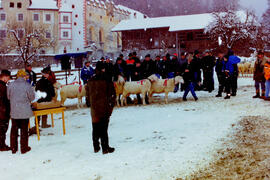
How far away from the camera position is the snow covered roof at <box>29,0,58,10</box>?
4931cm

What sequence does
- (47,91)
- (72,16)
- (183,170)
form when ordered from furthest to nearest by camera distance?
(72,16) < (47,91) < (183,170)

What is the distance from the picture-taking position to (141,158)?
5270 mm

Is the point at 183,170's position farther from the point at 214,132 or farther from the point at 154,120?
the point at 154,120

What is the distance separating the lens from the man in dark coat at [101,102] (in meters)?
5.61

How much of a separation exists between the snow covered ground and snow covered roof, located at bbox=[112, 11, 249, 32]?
92.0 feet

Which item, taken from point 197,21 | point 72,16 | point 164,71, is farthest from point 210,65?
point 72,16

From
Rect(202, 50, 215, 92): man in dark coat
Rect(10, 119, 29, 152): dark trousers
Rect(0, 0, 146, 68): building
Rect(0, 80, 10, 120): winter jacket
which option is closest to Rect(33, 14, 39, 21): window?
Rect(0, 0, 146, 68): building

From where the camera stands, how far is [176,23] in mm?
38500

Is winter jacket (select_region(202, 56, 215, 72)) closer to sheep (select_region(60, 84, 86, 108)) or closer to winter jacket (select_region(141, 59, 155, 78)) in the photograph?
winter jacket (select_region(141, 59, 155, 78))

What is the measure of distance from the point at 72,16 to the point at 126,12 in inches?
726

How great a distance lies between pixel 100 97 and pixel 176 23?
114ft

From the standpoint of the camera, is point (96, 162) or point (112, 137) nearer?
point (96, 162)

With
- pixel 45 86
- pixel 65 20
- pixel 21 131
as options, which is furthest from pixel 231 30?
pixel 65 20

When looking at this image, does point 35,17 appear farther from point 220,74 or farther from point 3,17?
point 220,74
